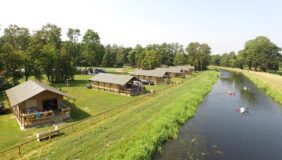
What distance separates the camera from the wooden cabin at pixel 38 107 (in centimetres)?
2693

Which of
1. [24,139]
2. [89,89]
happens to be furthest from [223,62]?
[24,139]

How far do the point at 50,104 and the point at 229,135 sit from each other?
23145mm

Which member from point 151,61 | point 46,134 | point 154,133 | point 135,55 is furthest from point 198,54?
point 46,134

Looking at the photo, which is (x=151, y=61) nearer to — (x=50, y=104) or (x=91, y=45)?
(x=91, y=45)

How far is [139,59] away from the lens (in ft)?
399

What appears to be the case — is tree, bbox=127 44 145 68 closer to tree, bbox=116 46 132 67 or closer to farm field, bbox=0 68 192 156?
tree, bbox=116 46 132 67

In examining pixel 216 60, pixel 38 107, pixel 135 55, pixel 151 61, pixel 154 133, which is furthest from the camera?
pixel 216 60

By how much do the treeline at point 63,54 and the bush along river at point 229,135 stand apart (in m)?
39.7

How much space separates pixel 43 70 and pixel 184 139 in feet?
149

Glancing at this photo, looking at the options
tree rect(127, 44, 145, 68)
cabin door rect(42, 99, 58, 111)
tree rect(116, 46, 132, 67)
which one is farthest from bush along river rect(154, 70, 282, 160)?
tree rect(116, 46, 132, 67)

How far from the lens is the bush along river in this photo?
2197 centimetres

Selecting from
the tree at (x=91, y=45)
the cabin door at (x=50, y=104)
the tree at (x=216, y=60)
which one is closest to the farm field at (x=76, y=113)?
the cabin door at (x=50, y=104)

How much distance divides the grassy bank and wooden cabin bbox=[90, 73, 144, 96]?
1208cm

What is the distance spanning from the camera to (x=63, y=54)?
63.0 metres
